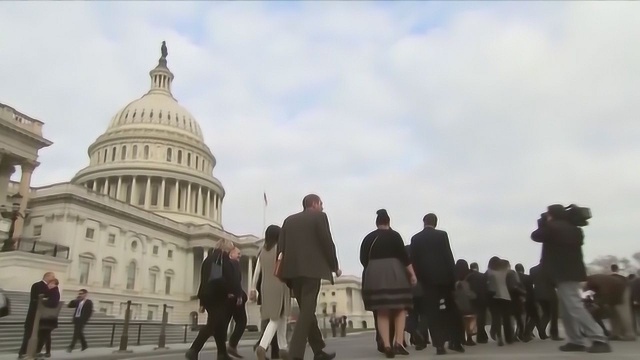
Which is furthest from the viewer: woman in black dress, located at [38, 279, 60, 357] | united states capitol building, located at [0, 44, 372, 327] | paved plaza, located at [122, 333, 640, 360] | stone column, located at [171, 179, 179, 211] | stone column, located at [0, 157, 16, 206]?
stone column, located at [171, 179, 179, 211]

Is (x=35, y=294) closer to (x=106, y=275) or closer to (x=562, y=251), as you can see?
(x=562, y=251)

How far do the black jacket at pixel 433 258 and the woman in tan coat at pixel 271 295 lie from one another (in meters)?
2.11

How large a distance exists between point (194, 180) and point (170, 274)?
1926 centimetres

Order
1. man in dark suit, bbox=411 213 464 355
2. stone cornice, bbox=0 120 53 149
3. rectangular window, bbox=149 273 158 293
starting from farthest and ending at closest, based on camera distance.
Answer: rectangular window, bbox=149 273 158 293
stone cornice, bbox=0 120 53 149
man in dark suit, bbox=411 213 464 355

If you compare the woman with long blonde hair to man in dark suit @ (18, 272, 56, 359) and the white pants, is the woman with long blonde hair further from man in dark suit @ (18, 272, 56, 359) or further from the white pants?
man in dark suit @ (18, 272, 56, 359)

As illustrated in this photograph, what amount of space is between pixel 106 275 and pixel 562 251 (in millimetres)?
55565

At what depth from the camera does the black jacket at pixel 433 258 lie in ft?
24.5

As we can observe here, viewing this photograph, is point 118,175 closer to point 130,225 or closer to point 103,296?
point 130,225

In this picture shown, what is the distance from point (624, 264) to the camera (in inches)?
2776

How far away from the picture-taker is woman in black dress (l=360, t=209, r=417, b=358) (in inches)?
277

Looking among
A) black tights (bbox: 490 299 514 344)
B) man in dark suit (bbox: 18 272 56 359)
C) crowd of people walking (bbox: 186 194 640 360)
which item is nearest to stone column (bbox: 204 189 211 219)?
man in dark suit (bbox: 18 272 56 359)

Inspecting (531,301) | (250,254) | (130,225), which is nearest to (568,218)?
(531,301)

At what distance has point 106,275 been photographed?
5422 cm

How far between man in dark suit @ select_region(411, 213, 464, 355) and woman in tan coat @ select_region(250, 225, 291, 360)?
215 centimetres
